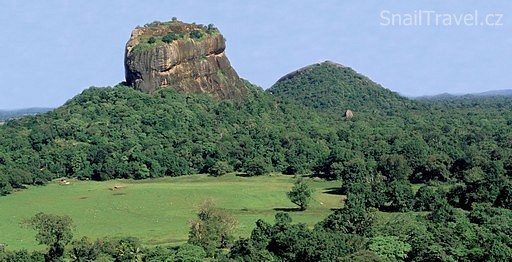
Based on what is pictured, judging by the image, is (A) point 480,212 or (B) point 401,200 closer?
(A) point 480,212

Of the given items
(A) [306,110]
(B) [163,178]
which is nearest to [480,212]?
(B) [163,178]

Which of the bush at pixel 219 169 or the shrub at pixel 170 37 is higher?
the shrub at pixel 170 37

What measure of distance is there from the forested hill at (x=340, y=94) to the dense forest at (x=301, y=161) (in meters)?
21.6

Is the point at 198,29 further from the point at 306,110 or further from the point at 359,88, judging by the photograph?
the point at 359,88

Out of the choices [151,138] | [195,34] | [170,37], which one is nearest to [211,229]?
[151,138]

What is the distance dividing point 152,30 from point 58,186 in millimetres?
42552

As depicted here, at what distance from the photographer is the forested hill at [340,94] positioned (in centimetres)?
17025

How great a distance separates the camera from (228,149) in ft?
329

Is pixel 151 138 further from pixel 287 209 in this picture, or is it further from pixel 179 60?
pixel 287 209

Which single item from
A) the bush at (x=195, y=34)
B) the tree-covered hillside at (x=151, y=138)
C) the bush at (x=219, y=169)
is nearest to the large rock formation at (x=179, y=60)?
the bush at (x=195, y=34)

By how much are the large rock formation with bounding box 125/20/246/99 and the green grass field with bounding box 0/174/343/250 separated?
27864mm

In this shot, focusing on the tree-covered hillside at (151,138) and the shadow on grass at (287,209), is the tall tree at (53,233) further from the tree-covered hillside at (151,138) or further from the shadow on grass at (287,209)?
the tree-covered hillside at (151,138)

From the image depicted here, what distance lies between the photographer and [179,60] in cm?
11244

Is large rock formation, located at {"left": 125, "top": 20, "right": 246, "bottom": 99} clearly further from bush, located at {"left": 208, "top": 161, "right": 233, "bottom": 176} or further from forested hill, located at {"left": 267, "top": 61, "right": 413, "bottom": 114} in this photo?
forested hill, located at {"left": 267, "top": 61, "right": 413, "bottom": 114}
